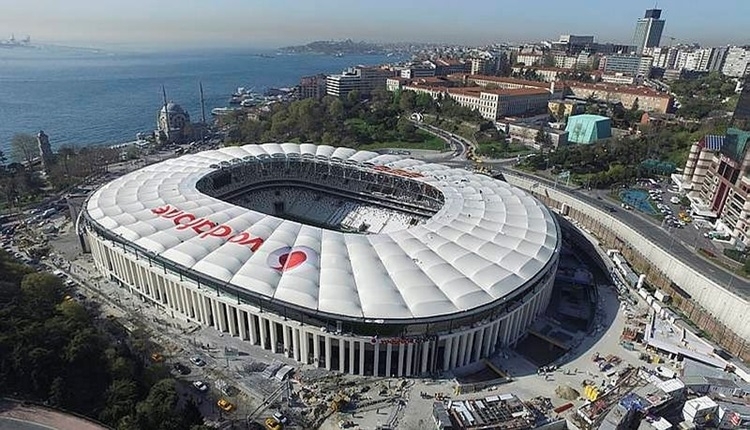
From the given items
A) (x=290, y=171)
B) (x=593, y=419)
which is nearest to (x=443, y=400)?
(x=593, y=419)

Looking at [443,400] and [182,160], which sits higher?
[182,160]

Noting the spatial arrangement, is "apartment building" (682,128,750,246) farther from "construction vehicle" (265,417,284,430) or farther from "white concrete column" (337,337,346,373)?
"construction vehicle" (265,417,284,430)

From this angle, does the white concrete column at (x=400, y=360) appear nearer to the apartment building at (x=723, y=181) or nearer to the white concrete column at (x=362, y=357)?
the white concrete column at (x=362, y=357)

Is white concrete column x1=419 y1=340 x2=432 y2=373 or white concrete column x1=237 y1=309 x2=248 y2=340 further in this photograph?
white concrete column x1=237 y1=309 x2=248 y2=340

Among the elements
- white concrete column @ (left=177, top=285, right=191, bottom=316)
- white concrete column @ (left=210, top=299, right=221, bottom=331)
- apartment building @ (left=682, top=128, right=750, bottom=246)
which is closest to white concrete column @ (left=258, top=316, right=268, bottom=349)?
white concrete column @ (left=210, top=299, right=221, bottom=331)

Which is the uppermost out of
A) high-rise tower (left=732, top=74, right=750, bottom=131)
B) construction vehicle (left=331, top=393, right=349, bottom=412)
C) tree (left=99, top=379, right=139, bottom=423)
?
high-rise tower (left=732, top=74, right=750, bottom=131)

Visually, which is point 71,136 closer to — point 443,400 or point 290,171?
point 290,171

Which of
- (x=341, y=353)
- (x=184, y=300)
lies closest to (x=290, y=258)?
(x=341, y=353)
